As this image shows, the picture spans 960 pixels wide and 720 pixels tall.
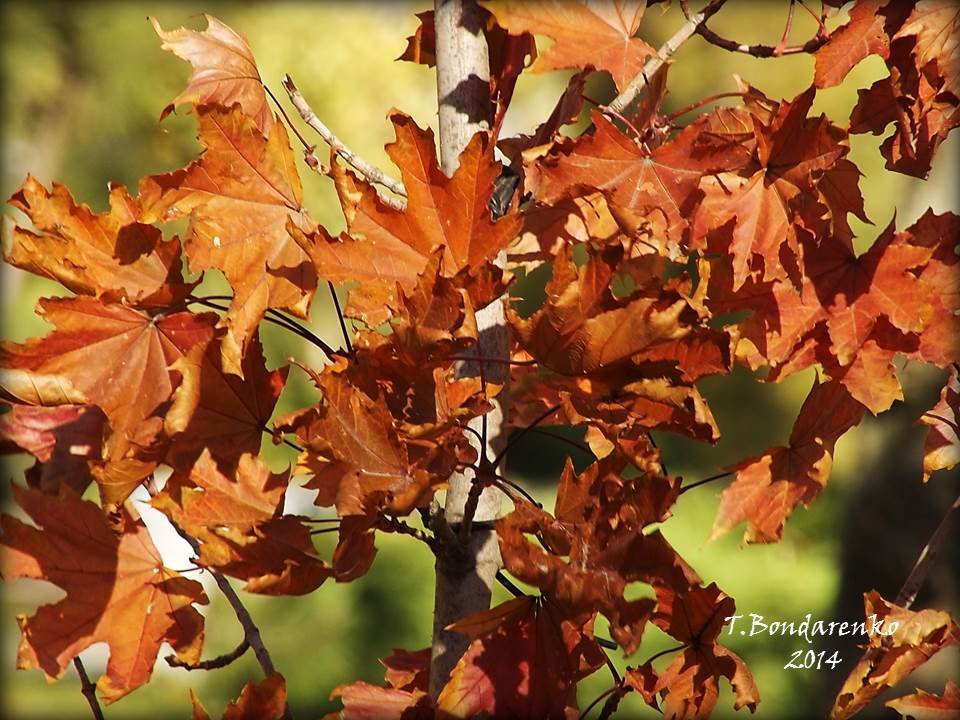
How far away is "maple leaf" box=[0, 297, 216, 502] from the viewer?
63 centimetres

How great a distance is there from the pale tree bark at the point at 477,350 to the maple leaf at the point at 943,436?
0.32 metres

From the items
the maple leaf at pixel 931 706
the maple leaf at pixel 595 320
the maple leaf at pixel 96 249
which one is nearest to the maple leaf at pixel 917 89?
the maple leaf at pixel 595 320

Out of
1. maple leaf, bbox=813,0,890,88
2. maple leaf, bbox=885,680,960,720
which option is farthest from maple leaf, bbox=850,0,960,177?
maple leaf, bbox=885,680,960,720

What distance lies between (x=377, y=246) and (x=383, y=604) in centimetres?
338

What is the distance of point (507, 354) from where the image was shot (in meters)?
0.72

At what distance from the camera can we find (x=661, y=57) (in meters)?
0.68

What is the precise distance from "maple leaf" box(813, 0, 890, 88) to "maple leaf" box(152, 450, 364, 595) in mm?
448

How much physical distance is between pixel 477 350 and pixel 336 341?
202 inches

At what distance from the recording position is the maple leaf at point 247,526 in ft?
1.84

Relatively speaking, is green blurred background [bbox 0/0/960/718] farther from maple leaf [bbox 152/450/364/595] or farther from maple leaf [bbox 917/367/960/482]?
maple leaf [bbox 152/450/364/595]

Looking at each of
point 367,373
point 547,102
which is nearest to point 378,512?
point 367,373

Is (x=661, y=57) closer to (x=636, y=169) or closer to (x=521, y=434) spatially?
Result: (x=636, y=169)

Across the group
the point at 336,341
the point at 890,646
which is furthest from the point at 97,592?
the point at 336,341

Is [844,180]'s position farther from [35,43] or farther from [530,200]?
[35,43]
